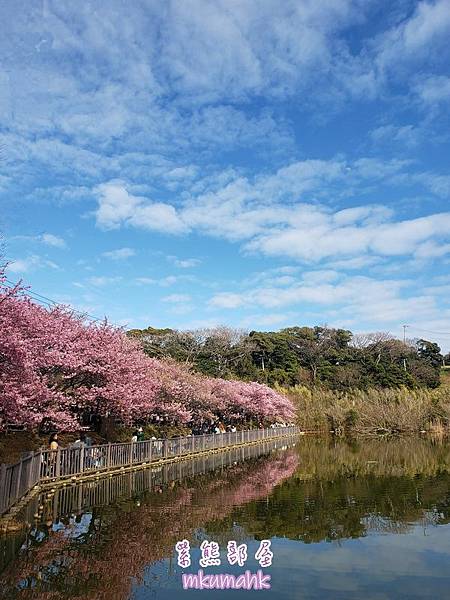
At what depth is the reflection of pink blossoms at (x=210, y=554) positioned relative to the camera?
26.2 feet

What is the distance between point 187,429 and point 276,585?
28.2 metres

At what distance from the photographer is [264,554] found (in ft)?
27.4

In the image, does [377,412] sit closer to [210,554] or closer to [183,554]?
[210,554]

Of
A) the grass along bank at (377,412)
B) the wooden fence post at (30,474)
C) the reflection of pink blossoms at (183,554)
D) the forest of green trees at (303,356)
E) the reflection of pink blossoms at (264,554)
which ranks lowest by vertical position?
the reflection of pink blossoms at (264,554)

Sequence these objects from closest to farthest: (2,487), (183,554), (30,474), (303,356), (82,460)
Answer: (183,554) < (2,487) < (30,474) < (82,460) < (303,356)

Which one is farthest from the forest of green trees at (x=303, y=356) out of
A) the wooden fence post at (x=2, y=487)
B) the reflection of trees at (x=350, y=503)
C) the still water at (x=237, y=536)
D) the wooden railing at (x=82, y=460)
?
the wooden fence post at (x=2, y=487)

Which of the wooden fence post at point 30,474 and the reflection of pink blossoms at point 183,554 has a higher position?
the wooden fence post at point 30,474

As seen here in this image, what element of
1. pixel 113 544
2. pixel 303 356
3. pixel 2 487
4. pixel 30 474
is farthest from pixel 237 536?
pixel 303 356

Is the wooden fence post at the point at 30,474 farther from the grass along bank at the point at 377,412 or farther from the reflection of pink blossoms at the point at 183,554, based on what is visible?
the grass along bank at the point at 377,412

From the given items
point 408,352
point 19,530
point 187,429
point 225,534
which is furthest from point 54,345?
point 408,352

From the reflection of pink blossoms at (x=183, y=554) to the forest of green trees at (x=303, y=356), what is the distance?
148 feet

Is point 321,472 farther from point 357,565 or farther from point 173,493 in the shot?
point 357,565

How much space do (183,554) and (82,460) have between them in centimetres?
981

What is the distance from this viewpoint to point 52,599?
20.3ft
